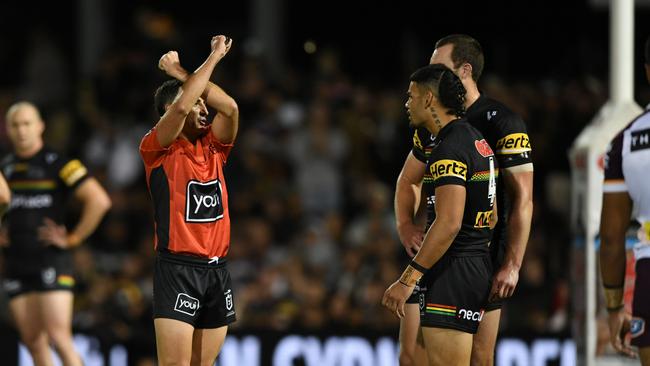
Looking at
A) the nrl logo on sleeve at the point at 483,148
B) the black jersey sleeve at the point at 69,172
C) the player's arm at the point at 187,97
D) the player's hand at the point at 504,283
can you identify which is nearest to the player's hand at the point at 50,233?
the black jersey sleeve at the point at 69,172

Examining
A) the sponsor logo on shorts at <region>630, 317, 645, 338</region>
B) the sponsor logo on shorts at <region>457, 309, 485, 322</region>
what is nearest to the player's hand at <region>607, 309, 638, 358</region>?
the sponsor logo on shorts at <region>630, 317, 645, 338</region>

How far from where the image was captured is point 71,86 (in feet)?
59.4

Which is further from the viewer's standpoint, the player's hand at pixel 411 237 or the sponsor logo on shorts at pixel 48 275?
the sponsor logo on shorts at pixel 48 275

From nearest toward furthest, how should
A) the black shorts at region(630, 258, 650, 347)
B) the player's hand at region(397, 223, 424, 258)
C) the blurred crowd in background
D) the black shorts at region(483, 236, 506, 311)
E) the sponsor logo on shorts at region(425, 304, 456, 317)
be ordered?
the black shorts at region(630, 258, 650, 347) < the sponsor logo on shorts at region(425, 304, 456, 317) < the black shorts at region(483, 236, 506, 311) < the player's hand at region(397, 223, 424, 258) < the blurred crowd in background

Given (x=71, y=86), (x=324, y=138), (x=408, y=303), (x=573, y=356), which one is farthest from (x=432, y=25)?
(x=408, y=303)

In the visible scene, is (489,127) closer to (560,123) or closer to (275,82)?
(560,123)

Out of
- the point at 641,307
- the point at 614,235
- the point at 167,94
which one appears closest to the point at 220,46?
the point at 167,94

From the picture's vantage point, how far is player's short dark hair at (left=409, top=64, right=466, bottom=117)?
6.84 meters

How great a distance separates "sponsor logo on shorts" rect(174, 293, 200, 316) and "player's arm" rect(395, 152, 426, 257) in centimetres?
131

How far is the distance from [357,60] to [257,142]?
2.96 m

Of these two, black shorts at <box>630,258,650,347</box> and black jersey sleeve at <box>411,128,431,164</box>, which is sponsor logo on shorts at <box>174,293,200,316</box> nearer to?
black jersey sleeve at <box>411,128,431,164</box>

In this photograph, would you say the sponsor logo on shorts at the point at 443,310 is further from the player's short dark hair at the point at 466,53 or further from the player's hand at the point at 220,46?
the player's hand at the point at 220,46

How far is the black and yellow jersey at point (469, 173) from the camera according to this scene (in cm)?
661

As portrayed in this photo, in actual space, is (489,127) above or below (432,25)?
below
